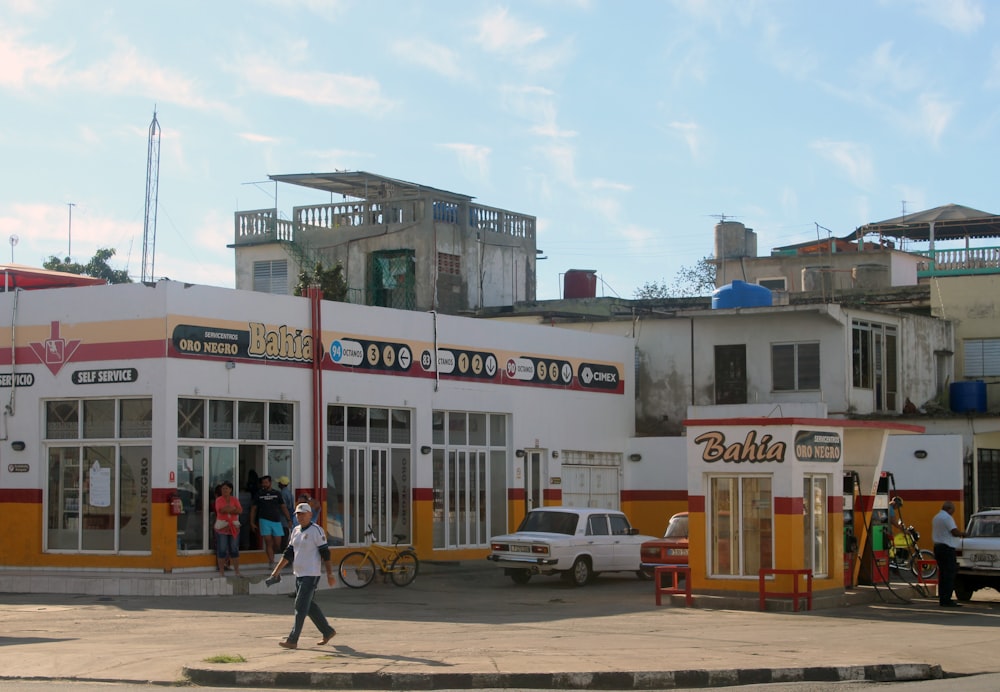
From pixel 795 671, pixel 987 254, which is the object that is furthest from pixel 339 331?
pixel 987 254

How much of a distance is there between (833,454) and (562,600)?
5.20 meters

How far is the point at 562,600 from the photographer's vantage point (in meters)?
23.2

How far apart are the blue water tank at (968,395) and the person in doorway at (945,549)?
19765mm

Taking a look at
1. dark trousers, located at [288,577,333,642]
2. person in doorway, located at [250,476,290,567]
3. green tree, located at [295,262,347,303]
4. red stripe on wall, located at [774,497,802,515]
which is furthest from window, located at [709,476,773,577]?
green tree, located at [295,262,347,303]

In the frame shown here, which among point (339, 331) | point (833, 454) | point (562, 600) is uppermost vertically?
point (339, 331)

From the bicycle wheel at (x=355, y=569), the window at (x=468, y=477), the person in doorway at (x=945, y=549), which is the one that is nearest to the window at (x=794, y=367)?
the window at (x=468, y=477)

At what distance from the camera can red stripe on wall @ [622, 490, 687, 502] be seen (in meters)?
36.0

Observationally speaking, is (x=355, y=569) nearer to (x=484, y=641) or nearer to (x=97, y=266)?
(x=484, y=641)

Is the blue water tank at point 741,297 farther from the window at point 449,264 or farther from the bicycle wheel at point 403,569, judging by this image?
the bicycle wheel at point 403,569

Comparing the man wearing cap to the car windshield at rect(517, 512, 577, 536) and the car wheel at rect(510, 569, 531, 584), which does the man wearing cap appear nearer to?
the car wheel at rect(510, 569, 531, 584)

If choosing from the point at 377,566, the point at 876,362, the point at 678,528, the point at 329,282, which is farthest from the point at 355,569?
the point at 876,362

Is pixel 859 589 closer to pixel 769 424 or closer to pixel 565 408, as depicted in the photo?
pixel 769 424

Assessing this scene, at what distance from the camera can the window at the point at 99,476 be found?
2512 cm

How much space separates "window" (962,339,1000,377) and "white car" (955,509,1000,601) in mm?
19535
